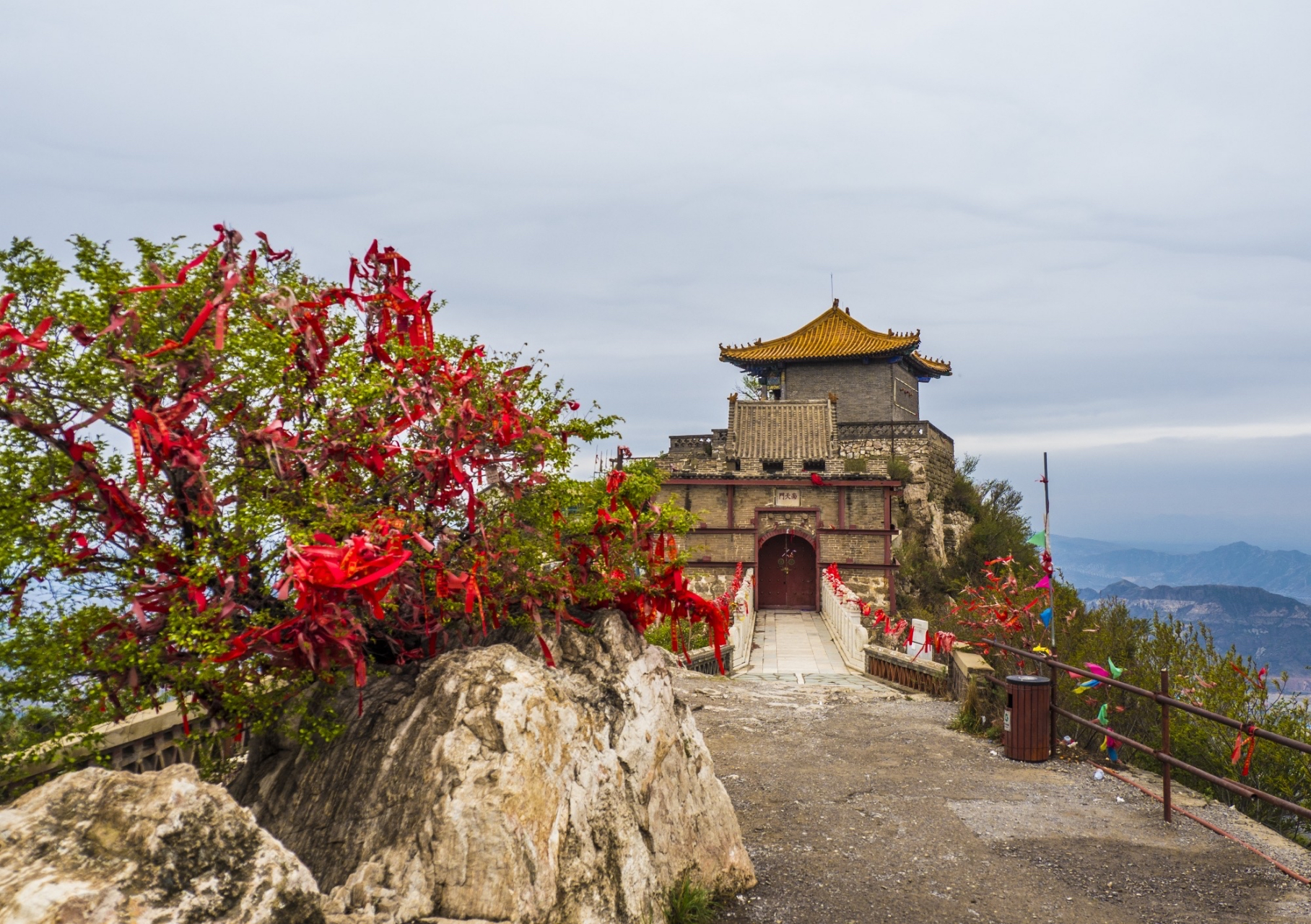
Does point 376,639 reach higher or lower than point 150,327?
lower

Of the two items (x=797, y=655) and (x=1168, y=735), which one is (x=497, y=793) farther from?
(x=797, y=655)

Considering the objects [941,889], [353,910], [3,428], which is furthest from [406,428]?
[941,889]

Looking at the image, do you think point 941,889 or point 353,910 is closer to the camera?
point 353,910

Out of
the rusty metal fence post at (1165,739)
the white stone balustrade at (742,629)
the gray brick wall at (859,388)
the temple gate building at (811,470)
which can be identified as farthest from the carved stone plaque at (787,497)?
the rusty metal fence post at (1165,739)

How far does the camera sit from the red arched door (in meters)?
28.1

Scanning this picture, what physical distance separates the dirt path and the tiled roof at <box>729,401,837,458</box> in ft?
65.3

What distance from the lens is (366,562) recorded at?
3.43 meters

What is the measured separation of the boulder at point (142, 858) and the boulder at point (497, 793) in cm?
46

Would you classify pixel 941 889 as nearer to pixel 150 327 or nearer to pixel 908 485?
pixel 150 327

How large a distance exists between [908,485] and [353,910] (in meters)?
29.5

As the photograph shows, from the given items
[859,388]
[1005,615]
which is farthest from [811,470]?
[1005,615]

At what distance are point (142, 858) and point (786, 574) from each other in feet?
86.2

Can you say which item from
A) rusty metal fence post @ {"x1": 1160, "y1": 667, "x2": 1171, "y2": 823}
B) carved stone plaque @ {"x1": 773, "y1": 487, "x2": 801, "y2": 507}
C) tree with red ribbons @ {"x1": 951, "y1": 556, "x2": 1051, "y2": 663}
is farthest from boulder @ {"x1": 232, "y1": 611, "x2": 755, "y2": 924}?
carved stone plaque @ {"x1": 773, "y1": 487, "x2": 801, "y2": 507}

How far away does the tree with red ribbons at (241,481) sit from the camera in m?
3.61
